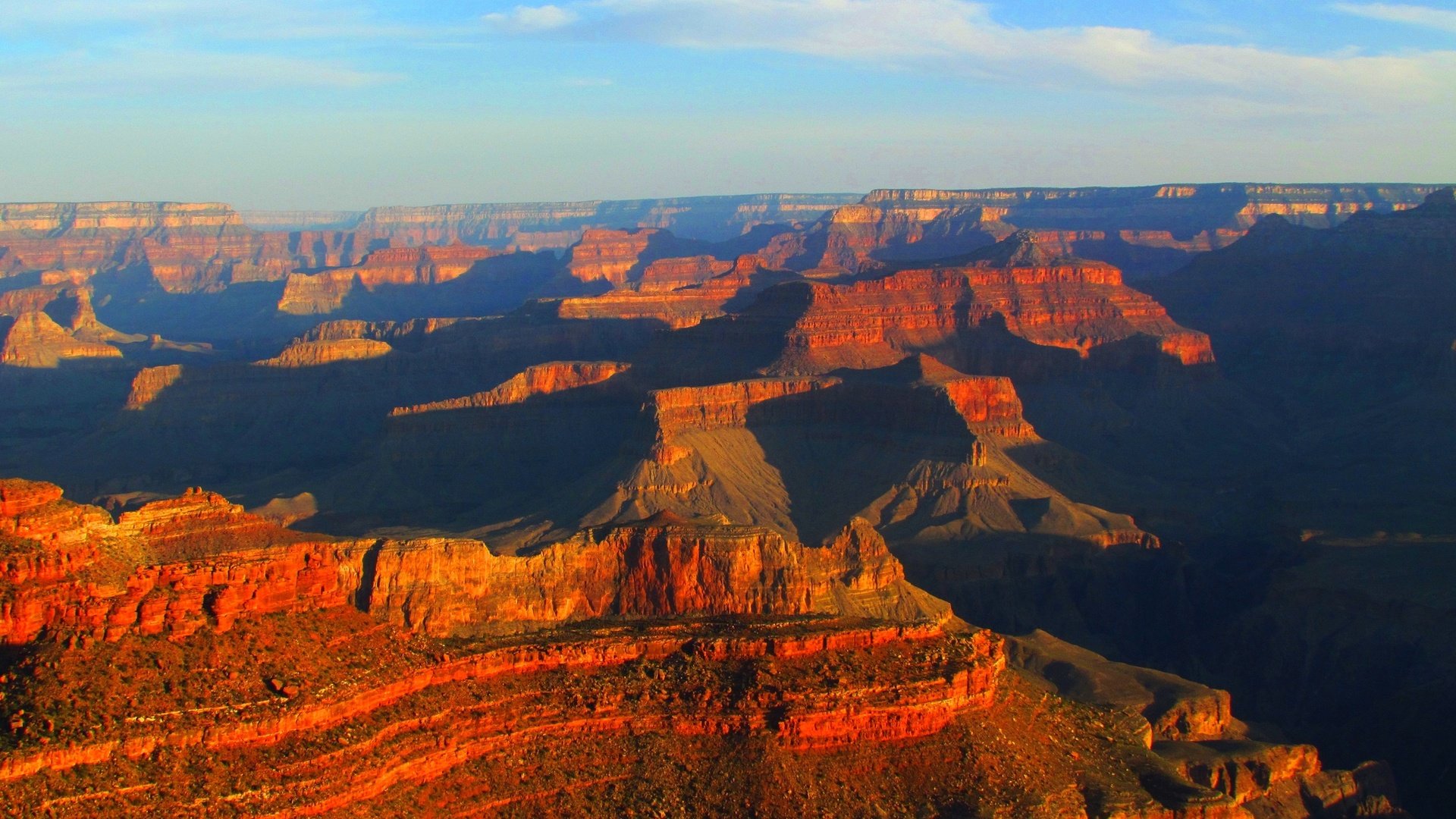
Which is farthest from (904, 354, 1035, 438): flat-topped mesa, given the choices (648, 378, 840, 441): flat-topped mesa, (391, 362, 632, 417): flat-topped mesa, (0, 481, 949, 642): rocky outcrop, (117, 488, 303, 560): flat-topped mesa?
(117, 488, 303, 560): flat-topped mesa

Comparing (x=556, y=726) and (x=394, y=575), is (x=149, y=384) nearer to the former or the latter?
(x=394, y=575)

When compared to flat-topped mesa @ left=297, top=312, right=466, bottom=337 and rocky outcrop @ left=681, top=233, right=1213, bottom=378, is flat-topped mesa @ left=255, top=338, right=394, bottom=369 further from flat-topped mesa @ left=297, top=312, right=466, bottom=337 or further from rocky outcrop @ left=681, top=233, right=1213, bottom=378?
rocky outcrop @ left=681, top=233, right=1213, bottom=378

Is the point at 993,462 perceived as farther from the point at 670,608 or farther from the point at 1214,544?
the point at 670,608

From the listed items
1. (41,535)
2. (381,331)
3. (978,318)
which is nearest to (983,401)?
(978,318)

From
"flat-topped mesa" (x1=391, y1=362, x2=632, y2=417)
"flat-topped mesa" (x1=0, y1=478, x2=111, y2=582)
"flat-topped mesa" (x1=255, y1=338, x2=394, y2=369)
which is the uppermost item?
"flat-topped mesa" (x1=0, y1=478, x2=111, y2=582)

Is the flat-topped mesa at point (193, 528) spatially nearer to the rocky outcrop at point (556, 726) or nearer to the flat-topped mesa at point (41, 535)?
the flat-topped mesa at point (41, 535)

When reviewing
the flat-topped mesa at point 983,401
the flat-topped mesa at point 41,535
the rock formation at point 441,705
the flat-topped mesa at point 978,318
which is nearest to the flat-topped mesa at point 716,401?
the flat-topped mesa at point 983,401
